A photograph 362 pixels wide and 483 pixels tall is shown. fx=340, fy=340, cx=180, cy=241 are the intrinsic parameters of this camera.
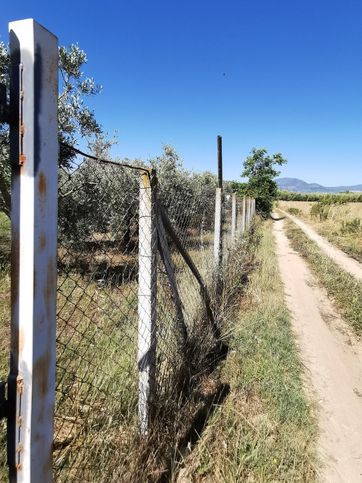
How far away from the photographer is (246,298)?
19.1 ft

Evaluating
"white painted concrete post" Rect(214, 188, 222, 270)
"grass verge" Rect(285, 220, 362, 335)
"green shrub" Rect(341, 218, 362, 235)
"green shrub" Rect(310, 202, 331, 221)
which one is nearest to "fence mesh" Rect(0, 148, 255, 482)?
"white painted concrete post" Rect(214, 188, 222, 270)

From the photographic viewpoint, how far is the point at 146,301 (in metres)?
2.19

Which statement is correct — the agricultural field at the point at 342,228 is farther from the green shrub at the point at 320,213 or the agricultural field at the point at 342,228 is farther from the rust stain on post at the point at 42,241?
the rust stain on post at the point at 42,241

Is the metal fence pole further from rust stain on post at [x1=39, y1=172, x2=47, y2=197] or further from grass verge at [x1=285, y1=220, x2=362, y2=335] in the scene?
rust stain on post at [x1=39, y1=172, x2=47, y2=197]

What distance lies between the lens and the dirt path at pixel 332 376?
8.50 feet

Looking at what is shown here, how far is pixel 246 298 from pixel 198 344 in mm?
2523

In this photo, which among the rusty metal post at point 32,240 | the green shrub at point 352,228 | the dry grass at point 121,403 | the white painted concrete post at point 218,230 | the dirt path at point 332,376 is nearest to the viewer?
the rusty metal post at point 32,240

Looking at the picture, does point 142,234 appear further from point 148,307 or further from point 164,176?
point 164,176

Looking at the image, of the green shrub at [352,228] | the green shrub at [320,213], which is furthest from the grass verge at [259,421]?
the green shrub at [320,213]

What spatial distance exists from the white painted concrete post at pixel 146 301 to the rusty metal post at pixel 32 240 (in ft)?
3.73

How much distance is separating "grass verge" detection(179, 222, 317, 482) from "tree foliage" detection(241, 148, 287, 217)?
2694 cm

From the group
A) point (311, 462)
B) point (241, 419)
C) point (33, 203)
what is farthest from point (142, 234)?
point (311, 462)

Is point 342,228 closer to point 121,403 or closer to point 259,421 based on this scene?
point 259,421

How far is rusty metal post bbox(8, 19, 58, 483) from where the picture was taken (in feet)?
3.05
